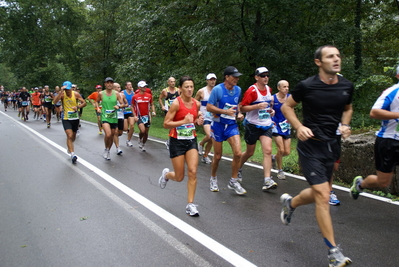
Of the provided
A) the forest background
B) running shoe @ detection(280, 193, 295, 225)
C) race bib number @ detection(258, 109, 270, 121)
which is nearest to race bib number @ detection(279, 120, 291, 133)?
race bib number @ detection(258, 109, 270, 121)

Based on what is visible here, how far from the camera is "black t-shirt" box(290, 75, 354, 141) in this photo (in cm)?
372

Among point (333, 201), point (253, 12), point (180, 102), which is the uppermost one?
Result: point (253, 12)

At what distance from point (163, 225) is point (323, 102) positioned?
240cm

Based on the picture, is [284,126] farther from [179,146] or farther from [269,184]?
[179,146]

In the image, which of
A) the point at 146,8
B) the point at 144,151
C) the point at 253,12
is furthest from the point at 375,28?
the point at 144,151

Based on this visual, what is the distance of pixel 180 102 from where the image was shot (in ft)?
17.2

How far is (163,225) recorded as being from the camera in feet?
15.3

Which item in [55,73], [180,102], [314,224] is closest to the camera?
[314,224]

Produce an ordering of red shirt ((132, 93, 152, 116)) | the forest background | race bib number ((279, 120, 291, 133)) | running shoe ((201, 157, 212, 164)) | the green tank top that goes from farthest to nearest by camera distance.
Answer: the forest background → red shirt ((132, 93, 152, 116)) → the green tank top → running shoe ((201, 157, 212, 164)) → race bib number ((279, 120, 291, 133))

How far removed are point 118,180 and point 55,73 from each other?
39.6m

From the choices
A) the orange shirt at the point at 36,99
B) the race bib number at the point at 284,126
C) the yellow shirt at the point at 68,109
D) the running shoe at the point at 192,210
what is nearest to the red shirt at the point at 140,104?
the yellow shirt at the point at 68,109

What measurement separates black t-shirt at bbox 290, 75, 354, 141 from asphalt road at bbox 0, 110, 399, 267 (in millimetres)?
1282

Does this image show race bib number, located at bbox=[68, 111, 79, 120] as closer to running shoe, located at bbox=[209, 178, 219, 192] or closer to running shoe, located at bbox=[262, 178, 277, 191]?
running shoe, located at bbox=[209, 178, 219, 192]

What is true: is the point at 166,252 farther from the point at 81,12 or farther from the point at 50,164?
the point at 81,12
